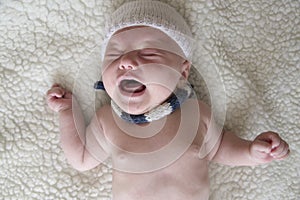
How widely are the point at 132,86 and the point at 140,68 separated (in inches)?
1.7

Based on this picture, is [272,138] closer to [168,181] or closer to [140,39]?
[168,181]

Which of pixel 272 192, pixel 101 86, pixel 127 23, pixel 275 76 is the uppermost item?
pixel 275 76

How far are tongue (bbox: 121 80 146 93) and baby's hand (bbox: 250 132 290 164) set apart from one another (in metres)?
0.26

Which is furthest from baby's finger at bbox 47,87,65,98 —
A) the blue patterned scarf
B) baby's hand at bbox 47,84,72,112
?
the blue patterned scarf

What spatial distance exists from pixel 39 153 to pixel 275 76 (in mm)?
579

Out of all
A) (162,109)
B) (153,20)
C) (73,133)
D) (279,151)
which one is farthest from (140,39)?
(279,151)

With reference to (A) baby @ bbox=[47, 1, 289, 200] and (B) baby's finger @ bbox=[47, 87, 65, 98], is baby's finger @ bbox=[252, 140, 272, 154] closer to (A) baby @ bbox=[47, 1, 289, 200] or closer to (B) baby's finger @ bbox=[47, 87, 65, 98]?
(A) baby @ bbox=[47, 1, 289, 200]

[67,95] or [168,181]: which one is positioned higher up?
[168,181]

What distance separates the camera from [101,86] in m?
1.18

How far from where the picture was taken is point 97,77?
124 cm

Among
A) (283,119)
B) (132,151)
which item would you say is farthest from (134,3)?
(283,119)

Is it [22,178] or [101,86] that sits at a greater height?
[101,86]

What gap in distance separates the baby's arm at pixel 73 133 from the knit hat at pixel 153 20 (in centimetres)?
15

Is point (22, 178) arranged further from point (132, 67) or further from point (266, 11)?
point (266, 11)
